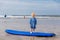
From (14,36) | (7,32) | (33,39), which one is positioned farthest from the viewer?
(7,32)

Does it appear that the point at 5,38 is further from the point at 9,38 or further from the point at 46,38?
the point at 46,38

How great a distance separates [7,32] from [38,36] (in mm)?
2441

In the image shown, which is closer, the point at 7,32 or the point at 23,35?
the point at 23,35

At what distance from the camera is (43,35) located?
45.2 feet

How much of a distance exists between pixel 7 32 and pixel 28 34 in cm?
183

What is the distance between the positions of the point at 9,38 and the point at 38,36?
Answer: 1926 millimetres

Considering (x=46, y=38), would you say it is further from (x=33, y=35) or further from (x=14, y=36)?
(x=14, y=36)

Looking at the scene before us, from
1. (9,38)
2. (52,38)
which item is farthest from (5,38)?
(52,38)

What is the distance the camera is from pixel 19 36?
13.8m

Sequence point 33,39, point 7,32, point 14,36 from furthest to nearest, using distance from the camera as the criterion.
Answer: point 7,32 < point 14,36 < point 33,39

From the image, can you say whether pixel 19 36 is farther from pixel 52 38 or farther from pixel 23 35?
pixel 52 38

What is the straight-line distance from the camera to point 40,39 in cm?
1302

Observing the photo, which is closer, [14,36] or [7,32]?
[14,36]

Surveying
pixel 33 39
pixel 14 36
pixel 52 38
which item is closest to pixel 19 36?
pixel 14 36
